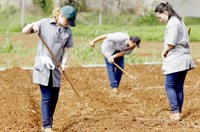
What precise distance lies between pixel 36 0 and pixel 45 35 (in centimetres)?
2053

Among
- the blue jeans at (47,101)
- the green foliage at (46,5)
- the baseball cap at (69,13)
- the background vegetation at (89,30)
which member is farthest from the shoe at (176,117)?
the green foliage at (46,5)

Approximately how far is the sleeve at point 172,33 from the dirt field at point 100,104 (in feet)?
3.02

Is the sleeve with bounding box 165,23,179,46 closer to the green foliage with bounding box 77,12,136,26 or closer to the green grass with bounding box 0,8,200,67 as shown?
the green grass with bounding box 0,8,200,67

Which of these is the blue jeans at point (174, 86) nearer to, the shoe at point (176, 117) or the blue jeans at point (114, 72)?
the shoe at point (176, 117)

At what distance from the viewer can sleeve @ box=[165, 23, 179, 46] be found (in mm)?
6867

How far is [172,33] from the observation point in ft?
22.6

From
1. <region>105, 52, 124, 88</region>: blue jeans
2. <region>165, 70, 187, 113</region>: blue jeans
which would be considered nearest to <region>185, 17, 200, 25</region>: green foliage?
<region>105, 52, 124, 88</region>: blue jeans

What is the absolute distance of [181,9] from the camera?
87.4 feet

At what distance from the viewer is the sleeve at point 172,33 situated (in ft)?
22.5

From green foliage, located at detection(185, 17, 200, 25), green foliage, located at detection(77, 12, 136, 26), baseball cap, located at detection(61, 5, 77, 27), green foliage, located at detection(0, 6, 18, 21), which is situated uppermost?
baseball cap, located at detection(61, 5, 77, 27)

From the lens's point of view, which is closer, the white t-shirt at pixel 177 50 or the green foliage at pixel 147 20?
the white t-shirt at pixel 177 50

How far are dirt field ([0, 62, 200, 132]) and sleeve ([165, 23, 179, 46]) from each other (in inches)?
36.2

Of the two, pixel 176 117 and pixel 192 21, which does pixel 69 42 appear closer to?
pixel 176 117

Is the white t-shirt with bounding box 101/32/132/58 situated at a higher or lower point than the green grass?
higher
